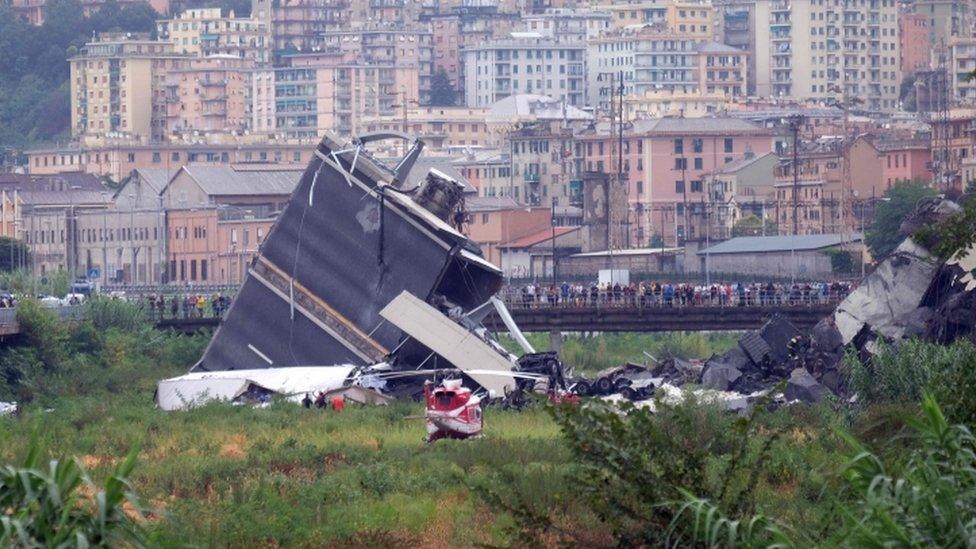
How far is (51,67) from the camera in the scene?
16838cm

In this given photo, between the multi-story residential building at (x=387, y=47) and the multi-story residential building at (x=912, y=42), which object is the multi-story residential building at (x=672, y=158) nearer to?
the multi-story residential building at (x=387, y=47)

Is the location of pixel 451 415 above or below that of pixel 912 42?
below

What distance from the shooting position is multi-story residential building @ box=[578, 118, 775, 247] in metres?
122

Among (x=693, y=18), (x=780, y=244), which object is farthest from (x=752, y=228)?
(x=693, y=18)

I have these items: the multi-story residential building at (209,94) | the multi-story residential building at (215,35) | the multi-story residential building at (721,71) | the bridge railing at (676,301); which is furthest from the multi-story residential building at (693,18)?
the bridge railing at (676,301)

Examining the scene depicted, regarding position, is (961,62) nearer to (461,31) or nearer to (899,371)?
(461,31)

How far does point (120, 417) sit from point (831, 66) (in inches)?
4941

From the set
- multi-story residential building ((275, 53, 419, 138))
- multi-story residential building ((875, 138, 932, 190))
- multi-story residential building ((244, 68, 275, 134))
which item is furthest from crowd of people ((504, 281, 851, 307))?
multi-story residential building ((244, 68, 275, 134))

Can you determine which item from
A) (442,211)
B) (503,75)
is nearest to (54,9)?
(503,75)

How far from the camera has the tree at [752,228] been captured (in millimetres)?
103438

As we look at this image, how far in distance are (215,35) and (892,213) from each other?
91587 millimetres

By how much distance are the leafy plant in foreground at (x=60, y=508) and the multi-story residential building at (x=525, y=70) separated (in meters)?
149

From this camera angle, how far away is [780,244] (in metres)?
86.1

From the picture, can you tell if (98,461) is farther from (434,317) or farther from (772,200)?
(772,200)
